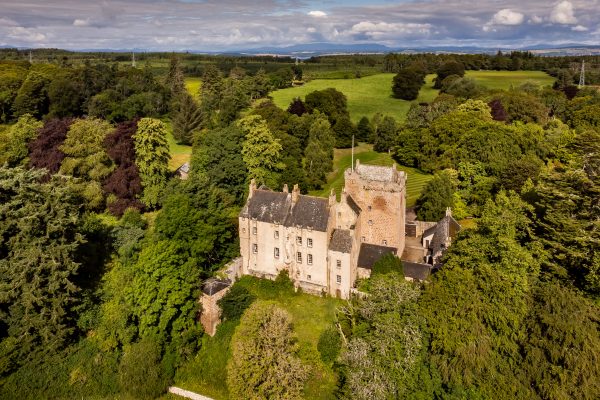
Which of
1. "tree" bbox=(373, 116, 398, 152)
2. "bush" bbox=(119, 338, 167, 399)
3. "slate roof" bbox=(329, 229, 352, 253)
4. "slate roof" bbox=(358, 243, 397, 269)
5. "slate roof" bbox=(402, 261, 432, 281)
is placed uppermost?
"tree" bbox=(373, 116, 398, 152)

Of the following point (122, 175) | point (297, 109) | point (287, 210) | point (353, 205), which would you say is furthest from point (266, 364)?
point (297, 109)

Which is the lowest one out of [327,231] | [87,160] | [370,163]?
[370,163]

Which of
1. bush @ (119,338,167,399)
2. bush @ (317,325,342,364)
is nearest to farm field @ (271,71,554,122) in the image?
bush @ (317,325,342,364)

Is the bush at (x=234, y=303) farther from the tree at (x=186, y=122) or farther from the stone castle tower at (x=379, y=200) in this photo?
the tree at (x=186, y=122)

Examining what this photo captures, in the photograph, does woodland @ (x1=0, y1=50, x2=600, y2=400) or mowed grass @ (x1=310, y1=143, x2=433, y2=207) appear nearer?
woodland @ (x1=0, y1=50, x2=600, y2=400)

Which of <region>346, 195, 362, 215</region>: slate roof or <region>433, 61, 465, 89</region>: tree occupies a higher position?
<region>433, 61, 465, 89</region>: tree

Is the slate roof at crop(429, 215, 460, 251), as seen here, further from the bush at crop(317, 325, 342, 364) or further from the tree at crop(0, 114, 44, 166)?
the tree at crop(0, 114, 44, 166)

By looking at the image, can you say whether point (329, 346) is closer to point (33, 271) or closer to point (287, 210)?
point (287, 210)
